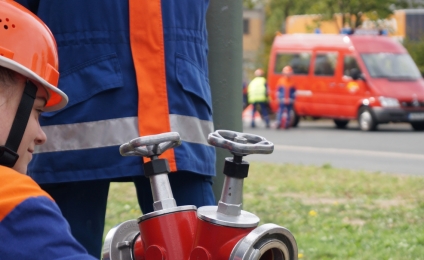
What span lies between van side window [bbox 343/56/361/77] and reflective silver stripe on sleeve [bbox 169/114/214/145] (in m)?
18.7

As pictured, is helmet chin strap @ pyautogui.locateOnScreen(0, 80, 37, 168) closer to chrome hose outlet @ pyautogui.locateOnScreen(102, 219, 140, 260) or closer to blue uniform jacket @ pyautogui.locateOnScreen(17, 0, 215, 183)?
chrome hose outlet @ pyautogui.locateOnScreen(102, 219, 140, 260)

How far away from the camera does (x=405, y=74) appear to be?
69.9 ft

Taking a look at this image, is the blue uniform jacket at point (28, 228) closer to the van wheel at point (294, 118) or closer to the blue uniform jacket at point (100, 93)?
the blue uniform jacket at point (100, 93)

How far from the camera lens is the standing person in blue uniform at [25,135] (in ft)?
→ 4.97

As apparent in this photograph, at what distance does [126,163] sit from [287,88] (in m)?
19.8

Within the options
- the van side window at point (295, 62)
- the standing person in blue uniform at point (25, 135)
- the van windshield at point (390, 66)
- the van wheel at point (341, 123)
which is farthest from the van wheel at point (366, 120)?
the standing person in blue uniform at point (25, 135)

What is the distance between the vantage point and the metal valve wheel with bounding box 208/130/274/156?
6.10 ft

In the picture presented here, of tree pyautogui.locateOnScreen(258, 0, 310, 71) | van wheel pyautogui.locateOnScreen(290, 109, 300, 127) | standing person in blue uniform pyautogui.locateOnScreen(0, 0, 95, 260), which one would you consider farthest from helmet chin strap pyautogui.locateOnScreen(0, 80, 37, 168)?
tree pyautogui.locateOnScreen(258, 0, 310, 71)

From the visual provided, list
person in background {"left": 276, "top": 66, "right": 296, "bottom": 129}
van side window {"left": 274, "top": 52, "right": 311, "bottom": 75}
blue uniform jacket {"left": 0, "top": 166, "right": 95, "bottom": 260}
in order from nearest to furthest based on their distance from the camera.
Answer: blue uniform jacket {"left": 0, "top": 166, "right": 95, "bottom": 260} < person in background {"left": 276, "top": 66, "right": 296, "bottom": 129} < van side window {"left": 274, "top": 52, "right": 311, "bottom": 75}

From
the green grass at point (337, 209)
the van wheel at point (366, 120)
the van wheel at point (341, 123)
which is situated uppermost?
the green grass at point (337, 209)

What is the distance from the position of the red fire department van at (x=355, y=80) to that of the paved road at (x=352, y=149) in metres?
0.51

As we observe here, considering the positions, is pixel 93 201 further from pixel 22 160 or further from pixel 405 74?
pixel 405 74

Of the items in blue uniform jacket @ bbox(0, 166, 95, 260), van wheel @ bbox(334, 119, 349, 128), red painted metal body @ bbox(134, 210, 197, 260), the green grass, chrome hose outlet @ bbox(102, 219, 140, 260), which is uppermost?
blue uniform jacket @ bbox(0, 166, 95, 260)

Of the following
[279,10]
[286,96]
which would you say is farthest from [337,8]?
[286,96]
